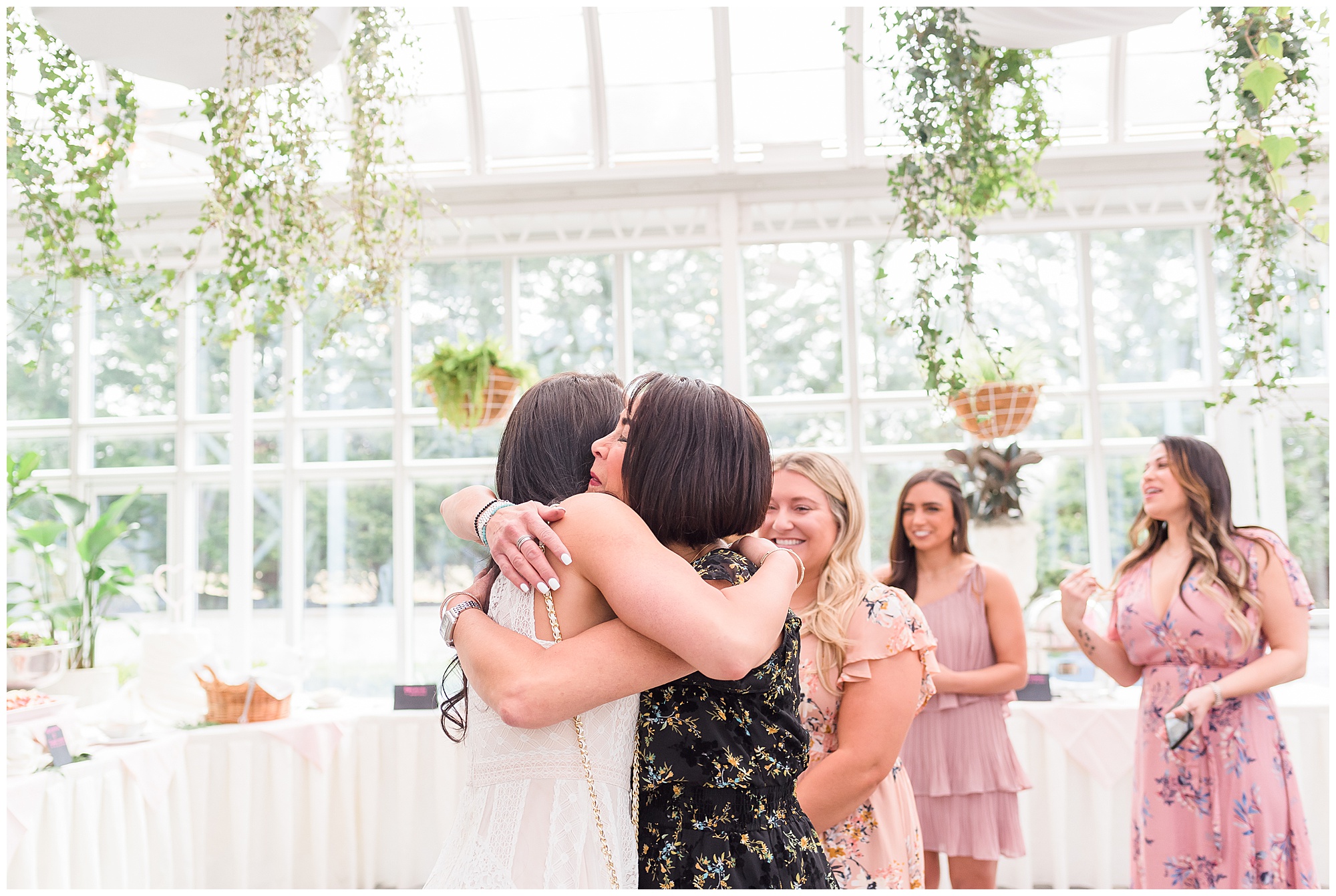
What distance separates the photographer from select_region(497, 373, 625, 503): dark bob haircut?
1.32m

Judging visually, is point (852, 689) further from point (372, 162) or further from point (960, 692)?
point (372, 162)

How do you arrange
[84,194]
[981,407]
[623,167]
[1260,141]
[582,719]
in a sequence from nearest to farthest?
[582,719], [1260,141], [84,194], [981,407], [623,167]

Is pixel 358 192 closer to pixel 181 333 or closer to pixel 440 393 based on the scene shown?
pixel 440 393

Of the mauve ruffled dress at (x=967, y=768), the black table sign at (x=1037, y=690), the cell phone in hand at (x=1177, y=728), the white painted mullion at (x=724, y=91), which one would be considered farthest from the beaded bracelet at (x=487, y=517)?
the white painted mullion at (x=724, y=91)

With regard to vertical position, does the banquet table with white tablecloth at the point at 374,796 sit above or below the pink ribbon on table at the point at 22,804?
below

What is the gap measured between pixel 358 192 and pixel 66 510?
4097 millimetres

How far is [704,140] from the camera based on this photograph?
550 cm

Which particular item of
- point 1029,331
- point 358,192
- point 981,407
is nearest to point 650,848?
point 358,192

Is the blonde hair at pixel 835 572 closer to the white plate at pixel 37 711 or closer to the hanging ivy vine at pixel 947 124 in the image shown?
the hanging ivy vine at pixel 947 124

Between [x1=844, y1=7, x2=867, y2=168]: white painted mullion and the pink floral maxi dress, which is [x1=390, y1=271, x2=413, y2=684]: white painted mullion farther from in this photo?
the pink floral maxi dress

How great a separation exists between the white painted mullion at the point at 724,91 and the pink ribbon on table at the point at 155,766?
388 centimetres

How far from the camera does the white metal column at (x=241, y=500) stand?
18.7 feet

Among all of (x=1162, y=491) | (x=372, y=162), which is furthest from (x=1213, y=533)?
(x=372, y=162)

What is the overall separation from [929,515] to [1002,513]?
168 centimetres
